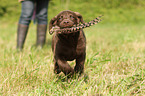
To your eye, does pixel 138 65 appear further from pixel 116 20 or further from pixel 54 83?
pixel 116 20

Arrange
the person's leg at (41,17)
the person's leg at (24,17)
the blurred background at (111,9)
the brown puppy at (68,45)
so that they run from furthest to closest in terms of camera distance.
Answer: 1. the blurred background at (111,9)
2. the person's leg at (41,17)
3. the person's leg at (24,17)
4. the brown puppy at (68,45)

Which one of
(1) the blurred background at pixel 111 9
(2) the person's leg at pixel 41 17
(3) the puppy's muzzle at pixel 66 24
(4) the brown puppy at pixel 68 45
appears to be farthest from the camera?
(1) the blurred background at pixel 111 9

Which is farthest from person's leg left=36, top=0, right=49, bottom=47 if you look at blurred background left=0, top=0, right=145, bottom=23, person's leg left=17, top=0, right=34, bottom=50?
blurred background left=0, top=0, right=145, bottom=23

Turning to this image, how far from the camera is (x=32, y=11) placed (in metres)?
3.83

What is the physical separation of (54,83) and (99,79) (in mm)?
548

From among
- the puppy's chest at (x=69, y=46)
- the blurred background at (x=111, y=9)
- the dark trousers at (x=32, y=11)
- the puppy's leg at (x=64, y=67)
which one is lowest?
the puppy's leg at (x=64, y=67)

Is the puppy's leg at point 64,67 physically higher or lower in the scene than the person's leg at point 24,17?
lower

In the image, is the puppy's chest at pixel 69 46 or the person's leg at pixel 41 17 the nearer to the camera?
the puppy's chest at pixel 69 46

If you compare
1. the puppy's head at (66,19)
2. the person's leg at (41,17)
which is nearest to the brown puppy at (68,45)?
the puppy's head at (66,19)

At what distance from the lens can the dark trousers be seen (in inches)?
146

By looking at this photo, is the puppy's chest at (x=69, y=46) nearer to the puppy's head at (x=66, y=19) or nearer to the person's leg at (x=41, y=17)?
the puppy's head at (x=66, y=19)

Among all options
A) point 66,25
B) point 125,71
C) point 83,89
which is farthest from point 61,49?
point 125,71

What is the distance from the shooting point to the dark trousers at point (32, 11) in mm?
3717

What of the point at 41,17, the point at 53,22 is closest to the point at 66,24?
the point at 53,22
